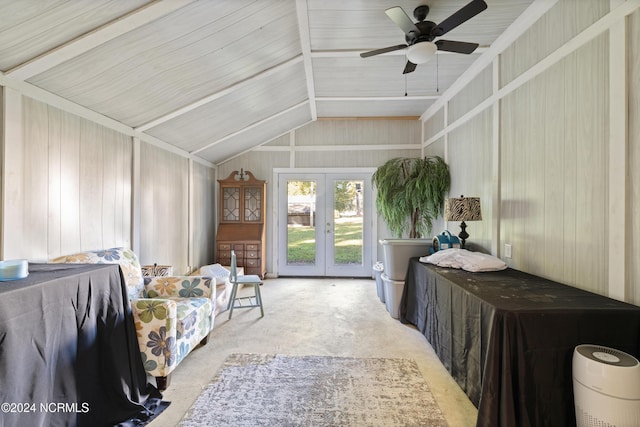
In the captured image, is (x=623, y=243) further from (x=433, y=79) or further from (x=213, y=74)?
(x=213, y=74)

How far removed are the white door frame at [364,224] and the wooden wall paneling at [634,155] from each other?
12.0 feet

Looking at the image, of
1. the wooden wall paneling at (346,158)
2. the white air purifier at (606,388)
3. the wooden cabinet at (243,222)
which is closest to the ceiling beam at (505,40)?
the wooden wall paneling at (346,158)

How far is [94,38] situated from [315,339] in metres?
2.90

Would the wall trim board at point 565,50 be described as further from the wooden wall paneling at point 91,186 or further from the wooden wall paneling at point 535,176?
the wooden wall paneling at point 91,186

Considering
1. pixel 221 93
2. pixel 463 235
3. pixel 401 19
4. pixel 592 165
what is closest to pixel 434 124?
pixel 463 235

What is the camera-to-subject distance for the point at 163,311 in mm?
1911

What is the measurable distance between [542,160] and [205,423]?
9.75ft

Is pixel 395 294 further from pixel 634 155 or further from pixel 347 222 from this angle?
pixel 634 155

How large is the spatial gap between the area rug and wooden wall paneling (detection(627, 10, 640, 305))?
4.47 ft

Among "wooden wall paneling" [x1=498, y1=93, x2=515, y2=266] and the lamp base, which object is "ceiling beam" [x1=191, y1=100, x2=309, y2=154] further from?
the lamp base

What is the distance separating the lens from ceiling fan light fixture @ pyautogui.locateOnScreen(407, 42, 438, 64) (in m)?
2.16

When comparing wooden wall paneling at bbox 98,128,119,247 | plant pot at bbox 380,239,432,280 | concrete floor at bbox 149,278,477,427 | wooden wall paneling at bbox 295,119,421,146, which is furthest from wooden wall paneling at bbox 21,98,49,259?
wooden wall paneling at bbox 295,119,421,146

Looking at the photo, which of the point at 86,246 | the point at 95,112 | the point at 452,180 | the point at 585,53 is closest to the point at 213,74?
the point at 95,112

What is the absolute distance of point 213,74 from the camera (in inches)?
107
